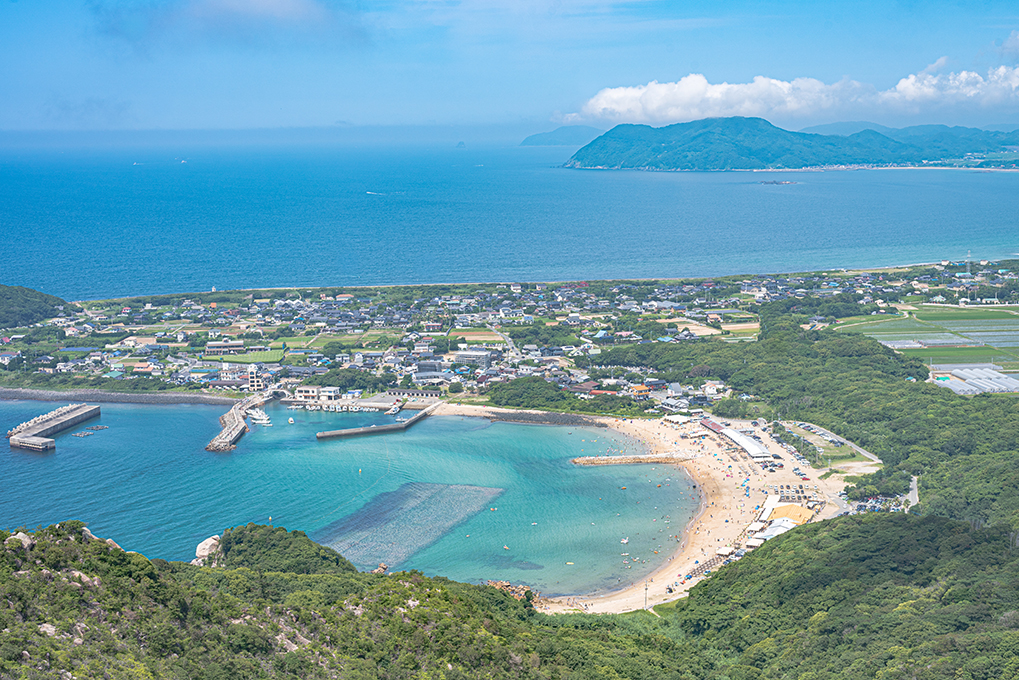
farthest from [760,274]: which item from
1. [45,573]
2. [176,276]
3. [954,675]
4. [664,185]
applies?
[664,185]

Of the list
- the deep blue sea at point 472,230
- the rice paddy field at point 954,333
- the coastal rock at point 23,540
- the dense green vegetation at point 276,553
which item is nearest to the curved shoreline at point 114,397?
the dense green vegetation at point 276,553

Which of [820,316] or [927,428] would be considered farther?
[820,316]

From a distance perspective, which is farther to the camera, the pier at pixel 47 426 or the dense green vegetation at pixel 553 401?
the dense green vegetation at pixel 553 401

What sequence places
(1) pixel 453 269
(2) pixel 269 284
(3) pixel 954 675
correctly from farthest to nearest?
(1) pixel 453 269 → (2) pixel 269 284 → (3) pixel 954 675

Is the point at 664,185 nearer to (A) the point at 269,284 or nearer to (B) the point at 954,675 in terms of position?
(A) the point at 269,284

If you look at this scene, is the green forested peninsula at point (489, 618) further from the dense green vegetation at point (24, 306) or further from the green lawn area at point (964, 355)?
the dense green vegetation at point (24, 306)

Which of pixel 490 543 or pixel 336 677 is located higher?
pixel 336 677
